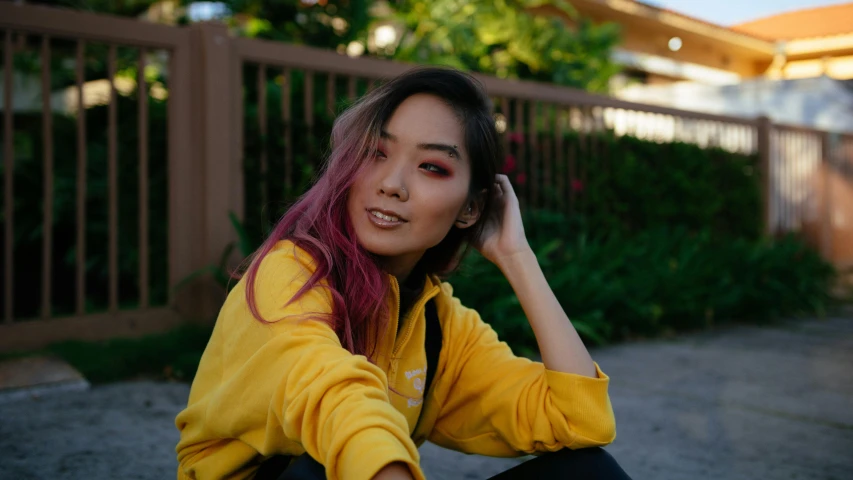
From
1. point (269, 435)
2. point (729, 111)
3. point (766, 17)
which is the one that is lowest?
point (269, 435)

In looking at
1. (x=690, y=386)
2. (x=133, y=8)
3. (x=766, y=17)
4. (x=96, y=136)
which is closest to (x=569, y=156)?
(x=690, y=386)

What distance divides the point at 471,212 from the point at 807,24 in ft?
79.1

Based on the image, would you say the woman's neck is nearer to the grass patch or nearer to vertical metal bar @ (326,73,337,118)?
the grass patch

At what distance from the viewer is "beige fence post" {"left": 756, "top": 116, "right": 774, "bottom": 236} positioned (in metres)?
7.96

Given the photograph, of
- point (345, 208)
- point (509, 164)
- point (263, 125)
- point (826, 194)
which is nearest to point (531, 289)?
point (345, 208)

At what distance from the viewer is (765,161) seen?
805 cm

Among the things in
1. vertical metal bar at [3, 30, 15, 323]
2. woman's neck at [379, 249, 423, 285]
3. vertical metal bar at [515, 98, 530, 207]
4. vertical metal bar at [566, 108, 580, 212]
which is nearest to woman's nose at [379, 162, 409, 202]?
woman's neck at [379, 249, 423, 285]

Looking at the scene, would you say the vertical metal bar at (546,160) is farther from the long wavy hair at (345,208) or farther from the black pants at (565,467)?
the black pants at (565,467)

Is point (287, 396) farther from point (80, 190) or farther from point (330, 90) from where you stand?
point (330, 90)

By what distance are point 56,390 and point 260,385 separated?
7.50 ft

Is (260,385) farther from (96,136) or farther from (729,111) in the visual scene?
(729,111)

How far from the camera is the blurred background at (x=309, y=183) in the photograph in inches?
142

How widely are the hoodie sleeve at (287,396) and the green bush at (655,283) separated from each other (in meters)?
2.62

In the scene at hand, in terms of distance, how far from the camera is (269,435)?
128 cm
